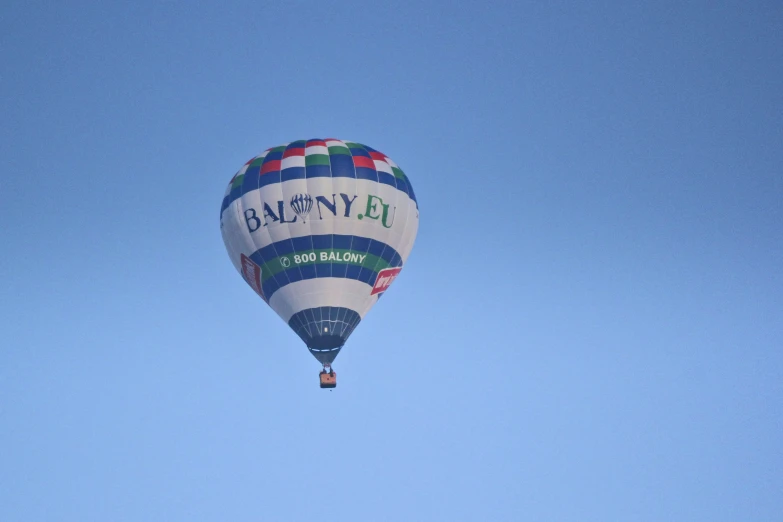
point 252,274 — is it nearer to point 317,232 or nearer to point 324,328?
point 317,232

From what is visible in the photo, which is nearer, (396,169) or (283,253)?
(283,253)

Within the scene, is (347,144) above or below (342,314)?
above

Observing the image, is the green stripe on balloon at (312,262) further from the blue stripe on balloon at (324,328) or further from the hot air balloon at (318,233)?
the blue stripe on balloon at (324,328)

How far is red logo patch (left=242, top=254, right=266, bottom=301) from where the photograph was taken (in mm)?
25703

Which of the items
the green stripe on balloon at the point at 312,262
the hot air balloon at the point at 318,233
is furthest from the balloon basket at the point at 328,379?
the green stripe on balloon at the point at 312,262

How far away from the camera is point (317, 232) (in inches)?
981

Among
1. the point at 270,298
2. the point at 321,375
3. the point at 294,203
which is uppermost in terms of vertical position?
the point at 294,203

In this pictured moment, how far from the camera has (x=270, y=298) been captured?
25828 millimetres

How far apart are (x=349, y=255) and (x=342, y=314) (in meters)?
1.51

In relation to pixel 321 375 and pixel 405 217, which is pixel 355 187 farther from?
pixel 321 375

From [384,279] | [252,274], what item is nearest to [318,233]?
[252,274]

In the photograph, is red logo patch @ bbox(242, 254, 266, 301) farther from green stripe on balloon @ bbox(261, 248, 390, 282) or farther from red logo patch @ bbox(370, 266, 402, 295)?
red logo patch @ bbox(370, 266, 402, 295)

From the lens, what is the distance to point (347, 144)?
87.0 feet

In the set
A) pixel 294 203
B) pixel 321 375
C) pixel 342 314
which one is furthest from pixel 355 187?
pixel 321 375
